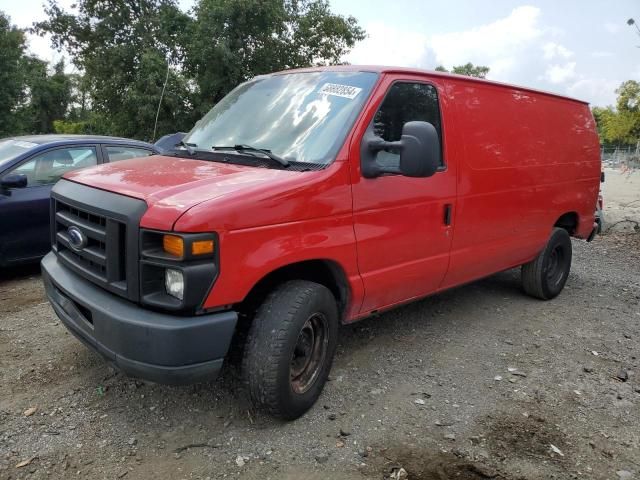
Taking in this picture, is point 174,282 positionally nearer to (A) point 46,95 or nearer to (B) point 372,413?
(B) point 372,413

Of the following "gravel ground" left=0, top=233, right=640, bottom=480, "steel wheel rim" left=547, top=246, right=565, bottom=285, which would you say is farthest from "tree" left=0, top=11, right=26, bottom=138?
"steel wheel rim" left=547, top=246, right=565, bottom=285

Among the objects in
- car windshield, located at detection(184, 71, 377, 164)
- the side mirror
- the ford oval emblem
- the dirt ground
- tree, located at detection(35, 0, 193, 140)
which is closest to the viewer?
the dirt ground

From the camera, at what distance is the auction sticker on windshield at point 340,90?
11.2 feet

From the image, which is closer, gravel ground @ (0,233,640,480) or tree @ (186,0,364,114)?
gravel ground @ (0,233,640,480)

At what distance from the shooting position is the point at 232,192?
266 cm

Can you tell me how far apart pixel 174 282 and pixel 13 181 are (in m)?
3.64

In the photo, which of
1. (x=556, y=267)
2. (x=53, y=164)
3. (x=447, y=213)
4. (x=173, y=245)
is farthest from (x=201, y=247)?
(x=556, y=267)

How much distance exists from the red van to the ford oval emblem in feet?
0.05

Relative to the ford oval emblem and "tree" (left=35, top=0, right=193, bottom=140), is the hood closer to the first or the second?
the ford oval emblem

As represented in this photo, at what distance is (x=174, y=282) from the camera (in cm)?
254

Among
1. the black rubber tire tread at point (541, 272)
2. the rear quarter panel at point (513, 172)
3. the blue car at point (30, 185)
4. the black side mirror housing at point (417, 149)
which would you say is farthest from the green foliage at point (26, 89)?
the black side mirror housing at point (417, 149)

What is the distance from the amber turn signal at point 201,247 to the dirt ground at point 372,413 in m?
1.16

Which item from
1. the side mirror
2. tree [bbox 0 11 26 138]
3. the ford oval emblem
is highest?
tree [bbox 0 11 26 138]

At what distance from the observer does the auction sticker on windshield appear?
134 inches
